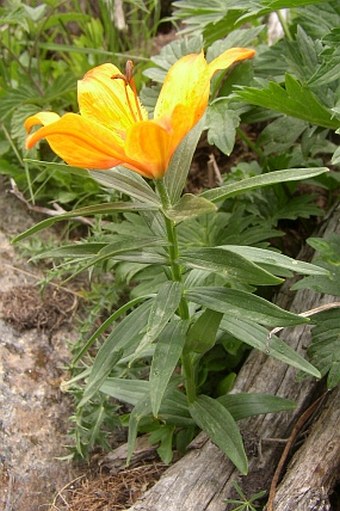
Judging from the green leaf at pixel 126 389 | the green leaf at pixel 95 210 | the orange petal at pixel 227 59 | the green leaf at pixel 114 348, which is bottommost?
the green leaf at pixel 126 389

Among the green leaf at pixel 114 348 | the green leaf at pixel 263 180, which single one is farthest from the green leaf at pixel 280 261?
the green leaf at pixel 114 348

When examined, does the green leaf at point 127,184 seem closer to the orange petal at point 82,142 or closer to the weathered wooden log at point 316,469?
the orange petal at point 82,142

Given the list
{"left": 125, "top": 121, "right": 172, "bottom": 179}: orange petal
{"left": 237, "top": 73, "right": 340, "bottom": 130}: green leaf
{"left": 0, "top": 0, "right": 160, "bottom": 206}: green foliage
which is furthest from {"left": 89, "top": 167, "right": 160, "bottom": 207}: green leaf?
{"left": 0, "top": 0, "right": 160, "bottom": 206}: green foliage

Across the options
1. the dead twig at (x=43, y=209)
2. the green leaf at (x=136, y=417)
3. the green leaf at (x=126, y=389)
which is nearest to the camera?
the green leaf at (x=136, y=417)

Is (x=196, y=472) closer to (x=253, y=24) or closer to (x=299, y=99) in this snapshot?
(x=299, y=99)

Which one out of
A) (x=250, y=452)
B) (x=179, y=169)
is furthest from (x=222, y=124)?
(x=250, y=452)

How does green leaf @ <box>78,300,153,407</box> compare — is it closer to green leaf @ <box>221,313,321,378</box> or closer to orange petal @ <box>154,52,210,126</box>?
green leaf @ <box>221,313,321,378</box>

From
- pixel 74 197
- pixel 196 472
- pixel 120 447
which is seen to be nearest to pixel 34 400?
pixel 120 447
